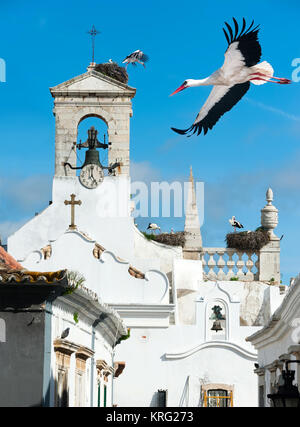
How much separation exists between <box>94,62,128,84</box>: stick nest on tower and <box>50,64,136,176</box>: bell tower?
841 mm

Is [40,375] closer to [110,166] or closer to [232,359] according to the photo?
[232,359]

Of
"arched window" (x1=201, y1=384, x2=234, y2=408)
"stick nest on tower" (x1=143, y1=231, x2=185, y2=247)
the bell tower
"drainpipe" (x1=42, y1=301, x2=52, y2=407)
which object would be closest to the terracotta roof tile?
"drainpipe" (x1=42, y1=301, x2=52, y2=407)

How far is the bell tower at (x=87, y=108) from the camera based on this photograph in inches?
1512

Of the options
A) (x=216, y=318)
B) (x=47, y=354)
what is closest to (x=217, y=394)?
(x=216, y=318)

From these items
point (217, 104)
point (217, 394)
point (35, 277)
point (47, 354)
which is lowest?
point (47, 354)

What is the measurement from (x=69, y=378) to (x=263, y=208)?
87.8 feet

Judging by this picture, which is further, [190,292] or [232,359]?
[190,292]

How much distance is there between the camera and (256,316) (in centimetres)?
3791

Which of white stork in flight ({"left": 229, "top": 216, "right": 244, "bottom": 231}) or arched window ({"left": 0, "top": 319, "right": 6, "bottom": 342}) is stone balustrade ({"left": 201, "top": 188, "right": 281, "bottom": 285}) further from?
arched window ({"left": 0, "top": 319, "right": 6, "bottom": 342})

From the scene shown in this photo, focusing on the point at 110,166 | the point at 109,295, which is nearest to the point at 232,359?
the point at 109,295

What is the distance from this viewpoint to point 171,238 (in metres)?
40.3

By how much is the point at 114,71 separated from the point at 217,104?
21078 mm

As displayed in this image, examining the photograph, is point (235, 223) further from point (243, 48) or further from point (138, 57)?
point (243, 48)
